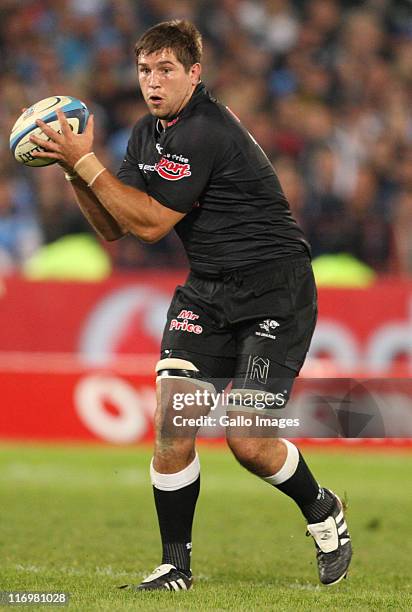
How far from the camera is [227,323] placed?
530cm

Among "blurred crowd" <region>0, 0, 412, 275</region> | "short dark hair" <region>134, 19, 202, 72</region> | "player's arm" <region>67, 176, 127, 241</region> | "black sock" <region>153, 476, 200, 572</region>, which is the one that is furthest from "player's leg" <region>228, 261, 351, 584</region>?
"blurred crowd" <region>0, 0, 412, 275</region>

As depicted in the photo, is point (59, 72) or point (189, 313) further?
point (59, 72)

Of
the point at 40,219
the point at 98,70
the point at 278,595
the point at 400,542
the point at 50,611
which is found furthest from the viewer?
the point at 98,70

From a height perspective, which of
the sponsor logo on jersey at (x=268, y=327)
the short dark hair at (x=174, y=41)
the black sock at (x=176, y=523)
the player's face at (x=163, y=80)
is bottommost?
the black sock at (x=176, y=523)

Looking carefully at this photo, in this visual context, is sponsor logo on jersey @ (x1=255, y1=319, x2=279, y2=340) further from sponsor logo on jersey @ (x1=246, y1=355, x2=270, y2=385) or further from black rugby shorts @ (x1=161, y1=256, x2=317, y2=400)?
sponsor logo on jersey @ (x1=246, y1=355, x2=270, y2=385)

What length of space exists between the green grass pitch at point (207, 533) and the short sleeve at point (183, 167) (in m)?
1.66

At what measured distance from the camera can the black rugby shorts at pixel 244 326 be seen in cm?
525

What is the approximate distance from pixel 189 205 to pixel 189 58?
645 millimetres

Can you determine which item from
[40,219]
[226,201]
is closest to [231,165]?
[226,201]

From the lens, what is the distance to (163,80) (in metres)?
5.11

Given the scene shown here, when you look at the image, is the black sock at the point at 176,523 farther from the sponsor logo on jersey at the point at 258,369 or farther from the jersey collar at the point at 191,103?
the jersey collar at the point at 191,103

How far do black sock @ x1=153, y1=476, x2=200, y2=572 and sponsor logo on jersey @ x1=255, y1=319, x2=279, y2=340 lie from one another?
2.40ft

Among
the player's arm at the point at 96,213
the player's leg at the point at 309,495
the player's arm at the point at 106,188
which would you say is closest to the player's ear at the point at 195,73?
the player's arm at the point at 106,188

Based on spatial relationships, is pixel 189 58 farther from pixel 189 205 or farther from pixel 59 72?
pixel 59 72
